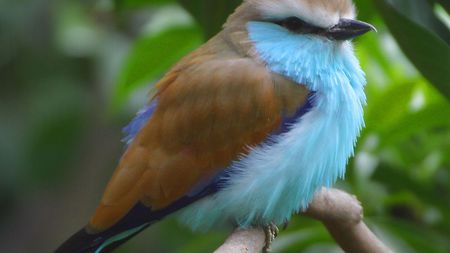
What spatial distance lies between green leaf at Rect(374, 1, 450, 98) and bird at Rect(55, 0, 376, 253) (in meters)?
0.14

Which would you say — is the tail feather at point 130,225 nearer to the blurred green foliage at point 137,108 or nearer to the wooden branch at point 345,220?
the wooden branch at point 345,220

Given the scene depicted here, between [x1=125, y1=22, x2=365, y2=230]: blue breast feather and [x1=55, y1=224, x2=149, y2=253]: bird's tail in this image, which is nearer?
[x1=55, y1=224, x2=149, y2=253]: bird's tail

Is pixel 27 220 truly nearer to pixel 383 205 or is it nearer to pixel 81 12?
pixel 81 12

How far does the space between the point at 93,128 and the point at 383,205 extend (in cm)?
296

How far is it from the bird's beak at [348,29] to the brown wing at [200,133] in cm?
18

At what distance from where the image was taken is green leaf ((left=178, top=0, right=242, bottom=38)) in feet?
10.4

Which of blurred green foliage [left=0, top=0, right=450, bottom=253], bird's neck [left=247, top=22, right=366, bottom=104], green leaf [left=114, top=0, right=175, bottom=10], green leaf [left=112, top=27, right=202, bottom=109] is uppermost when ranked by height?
green leaf [left=114, top=0, right=175, bottom=10]

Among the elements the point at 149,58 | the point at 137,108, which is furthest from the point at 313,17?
the point at 137,108

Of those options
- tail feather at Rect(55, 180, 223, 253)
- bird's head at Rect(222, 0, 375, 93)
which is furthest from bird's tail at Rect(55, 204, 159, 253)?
bird's head at Rect(222, 0, 375, 93)

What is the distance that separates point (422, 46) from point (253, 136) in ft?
1.70

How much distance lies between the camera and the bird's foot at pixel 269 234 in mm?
3124

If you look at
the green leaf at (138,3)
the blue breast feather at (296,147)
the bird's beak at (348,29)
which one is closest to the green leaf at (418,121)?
the blue breast feather at (296,147)

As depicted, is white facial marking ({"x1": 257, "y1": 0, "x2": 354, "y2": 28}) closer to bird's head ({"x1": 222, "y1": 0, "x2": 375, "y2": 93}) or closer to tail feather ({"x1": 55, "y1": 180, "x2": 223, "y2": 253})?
bird's head ({"x1": 222, "y1": 0, "x2": 375, "y2": 93})

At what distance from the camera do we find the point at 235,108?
3.07m
